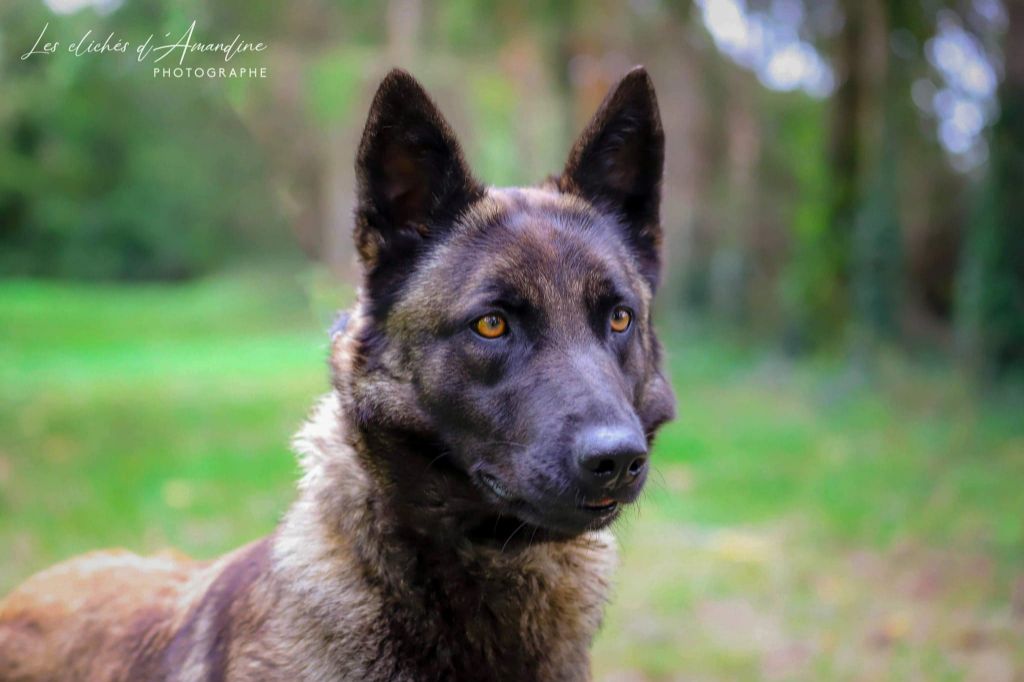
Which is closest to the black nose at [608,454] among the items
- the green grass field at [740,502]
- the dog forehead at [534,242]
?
the dog forehead at [534,242]

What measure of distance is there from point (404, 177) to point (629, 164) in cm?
85

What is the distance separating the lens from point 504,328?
3.01 metres

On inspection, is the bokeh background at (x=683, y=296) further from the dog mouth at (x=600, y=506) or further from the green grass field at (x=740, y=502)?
the dog mouth at (x=600, y=506)

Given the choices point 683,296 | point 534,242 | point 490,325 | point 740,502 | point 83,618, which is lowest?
point 83,618

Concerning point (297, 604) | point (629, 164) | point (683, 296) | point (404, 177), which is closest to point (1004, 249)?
point (629, 164)

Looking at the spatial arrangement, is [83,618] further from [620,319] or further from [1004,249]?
[1004,249]

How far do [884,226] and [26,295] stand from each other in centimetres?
1563

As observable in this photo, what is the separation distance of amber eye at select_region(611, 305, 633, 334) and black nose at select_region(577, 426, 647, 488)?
561 millimetres

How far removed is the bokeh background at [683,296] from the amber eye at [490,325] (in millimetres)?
1194

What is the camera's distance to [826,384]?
12.4m

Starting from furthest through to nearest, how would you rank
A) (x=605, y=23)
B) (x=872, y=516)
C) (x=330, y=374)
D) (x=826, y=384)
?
(x=605, y=23), (x=826, y=384), (x=872, y=516), (x=330, y=374)

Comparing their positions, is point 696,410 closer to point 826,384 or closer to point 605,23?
point 826,384

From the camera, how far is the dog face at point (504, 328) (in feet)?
9.16

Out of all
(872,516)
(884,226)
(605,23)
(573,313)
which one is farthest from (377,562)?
(605,23)
